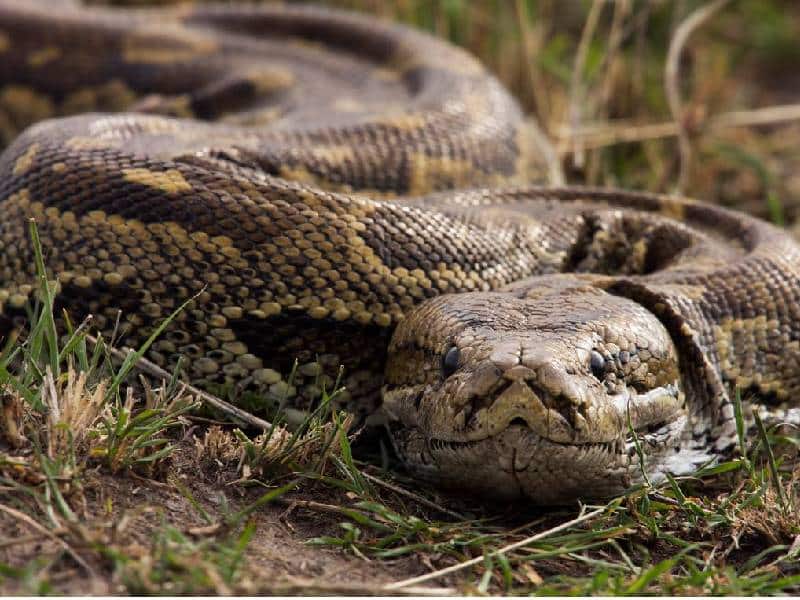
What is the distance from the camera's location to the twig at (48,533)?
3.22 meters

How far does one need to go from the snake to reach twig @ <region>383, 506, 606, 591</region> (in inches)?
6.0

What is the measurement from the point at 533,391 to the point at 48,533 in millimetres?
1721

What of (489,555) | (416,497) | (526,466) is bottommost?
(416,497)

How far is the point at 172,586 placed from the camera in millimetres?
3113

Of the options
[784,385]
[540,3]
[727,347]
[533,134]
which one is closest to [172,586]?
[727,347]

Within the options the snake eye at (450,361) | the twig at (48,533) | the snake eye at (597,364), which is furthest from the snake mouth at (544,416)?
the twig at (48,533)

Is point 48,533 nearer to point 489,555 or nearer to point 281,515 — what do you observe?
point 281,515

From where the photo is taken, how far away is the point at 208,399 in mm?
4402

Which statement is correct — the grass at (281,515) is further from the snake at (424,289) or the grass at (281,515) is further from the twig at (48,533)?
the snake at (424,289)

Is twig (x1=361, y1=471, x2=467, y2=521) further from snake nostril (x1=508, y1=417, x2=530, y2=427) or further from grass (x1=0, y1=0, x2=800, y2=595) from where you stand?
snake nostril (x1=508, y1=417, x2=530, y2=427)

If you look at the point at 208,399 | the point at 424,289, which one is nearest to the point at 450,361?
the point at 424,289

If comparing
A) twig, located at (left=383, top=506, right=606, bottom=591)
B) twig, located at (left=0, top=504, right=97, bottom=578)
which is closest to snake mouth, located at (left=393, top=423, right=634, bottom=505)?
twig, located at (left=383, top=506, right=606, bottom=591)

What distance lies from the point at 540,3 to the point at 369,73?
228 cm

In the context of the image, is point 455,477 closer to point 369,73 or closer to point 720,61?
point 369,73
